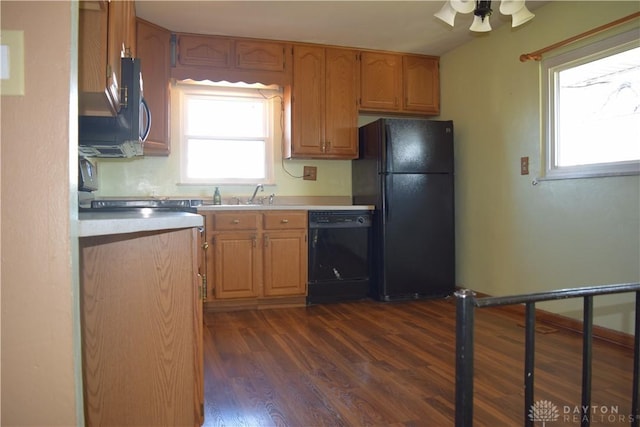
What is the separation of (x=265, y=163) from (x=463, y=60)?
210cm

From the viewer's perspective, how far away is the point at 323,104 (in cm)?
Result: 394

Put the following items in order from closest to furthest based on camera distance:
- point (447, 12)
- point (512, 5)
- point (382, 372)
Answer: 1. point (382, 372)
2. point (512, 5)
3. point (447, 12)

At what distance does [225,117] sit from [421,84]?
1956 mm

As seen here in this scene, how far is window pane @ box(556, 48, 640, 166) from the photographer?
100 inches

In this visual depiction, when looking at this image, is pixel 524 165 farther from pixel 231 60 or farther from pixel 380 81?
pixel 231 60

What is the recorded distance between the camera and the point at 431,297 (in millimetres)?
3889

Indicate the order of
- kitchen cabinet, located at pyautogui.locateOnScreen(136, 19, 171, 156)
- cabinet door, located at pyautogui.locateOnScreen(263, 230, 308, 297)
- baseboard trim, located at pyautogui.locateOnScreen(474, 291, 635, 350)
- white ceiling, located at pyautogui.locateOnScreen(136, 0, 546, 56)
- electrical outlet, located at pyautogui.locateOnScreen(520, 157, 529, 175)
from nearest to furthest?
baseboard trim, located at pyautogui.locateOnScreen(474, 291, 635, 350), white ceiling, located at pyautogui.locateOnScreen(136, 0, 546, 56), electrical outlet, located at pyautogui.locateOnScreen(520, 157, 529, 175), kitchen cabinet, located at pyautogui.locateOnScreen(136, 19, 171, 156), cabinet door, located at pyautogui.locateOnScreen(263, 230, 308, 297)

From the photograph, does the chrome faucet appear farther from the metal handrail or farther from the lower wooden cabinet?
the metal handrail

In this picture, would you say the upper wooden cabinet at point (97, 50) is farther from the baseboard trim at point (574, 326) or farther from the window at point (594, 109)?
the baseboard trim at point (574, 326)

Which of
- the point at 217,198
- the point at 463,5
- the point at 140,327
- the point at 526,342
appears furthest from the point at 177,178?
the point at 526,342

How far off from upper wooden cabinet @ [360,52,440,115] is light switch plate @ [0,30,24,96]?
11.7 feet

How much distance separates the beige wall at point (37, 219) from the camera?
70cm

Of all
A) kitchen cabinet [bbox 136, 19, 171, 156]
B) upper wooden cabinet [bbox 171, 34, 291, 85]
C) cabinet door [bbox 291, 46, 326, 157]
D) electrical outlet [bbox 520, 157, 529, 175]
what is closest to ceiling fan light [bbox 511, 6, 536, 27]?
electrical outlet [bbox 520, 157, 529, 175]

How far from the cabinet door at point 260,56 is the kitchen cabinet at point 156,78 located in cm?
60
